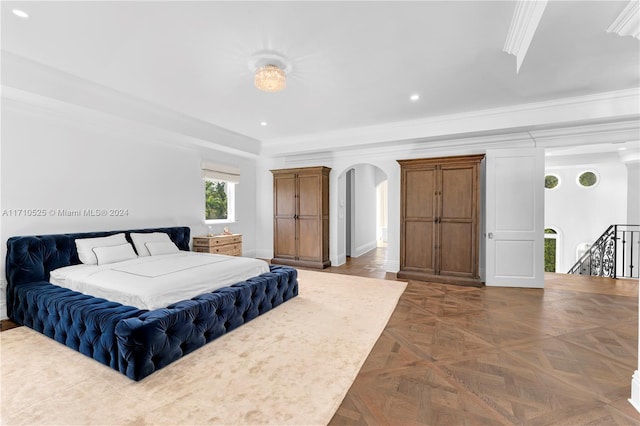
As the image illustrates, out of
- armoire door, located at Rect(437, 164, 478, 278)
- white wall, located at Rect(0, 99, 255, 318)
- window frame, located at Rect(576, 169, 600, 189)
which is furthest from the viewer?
window frame, located at Rect(576, 169, 600, 189)

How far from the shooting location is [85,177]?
399cm

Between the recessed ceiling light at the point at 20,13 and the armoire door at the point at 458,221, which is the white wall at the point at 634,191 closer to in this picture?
the armoire door at the point at 458,221

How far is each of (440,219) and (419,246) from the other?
0.61 meters

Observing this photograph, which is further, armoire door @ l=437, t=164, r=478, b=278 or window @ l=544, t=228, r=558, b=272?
window @ l=544, t=228, r=558, b=272

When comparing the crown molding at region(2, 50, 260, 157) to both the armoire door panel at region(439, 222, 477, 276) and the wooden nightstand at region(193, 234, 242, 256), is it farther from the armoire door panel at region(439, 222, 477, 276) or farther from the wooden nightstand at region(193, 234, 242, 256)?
the armoire door panel at region(439, 222, 477, 276)

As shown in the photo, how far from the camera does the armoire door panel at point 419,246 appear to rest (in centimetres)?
506

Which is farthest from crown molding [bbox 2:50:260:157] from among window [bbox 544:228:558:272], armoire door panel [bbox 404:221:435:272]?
window [bbox 544:228:558:272]

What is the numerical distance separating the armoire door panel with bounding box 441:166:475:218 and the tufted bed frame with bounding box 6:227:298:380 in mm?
3015

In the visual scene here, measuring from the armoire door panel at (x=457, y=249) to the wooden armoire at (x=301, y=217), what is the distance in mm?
2368

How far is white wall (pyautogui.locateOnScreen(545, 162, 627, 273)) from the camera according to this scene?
8.12 metres

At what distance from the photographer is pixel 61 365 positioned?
231cm

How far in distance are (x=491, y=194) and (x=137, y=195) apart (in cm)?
585

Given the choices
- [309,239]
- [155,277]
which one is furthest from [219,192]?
[155,277]


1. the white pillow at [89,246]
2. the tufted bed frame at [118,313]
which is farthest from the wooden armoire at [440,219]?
the white pillow at [89,246]
